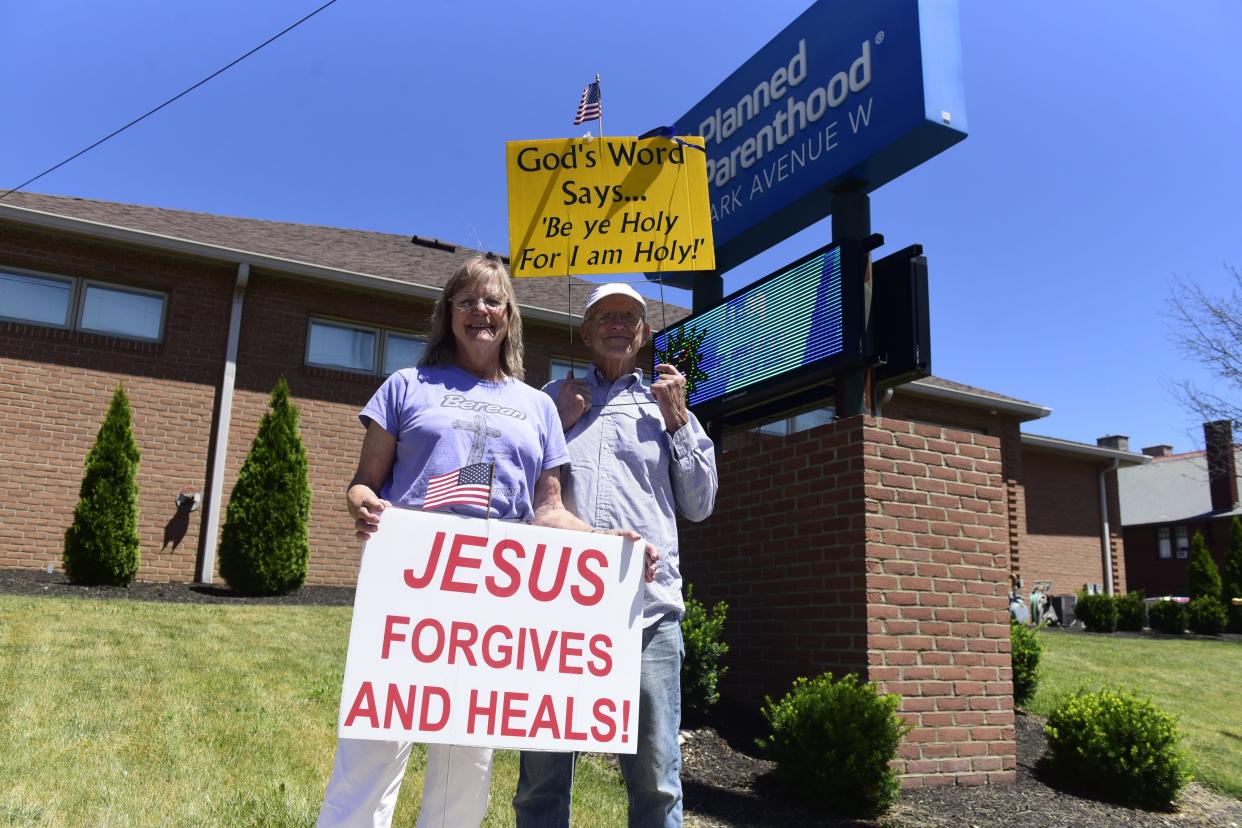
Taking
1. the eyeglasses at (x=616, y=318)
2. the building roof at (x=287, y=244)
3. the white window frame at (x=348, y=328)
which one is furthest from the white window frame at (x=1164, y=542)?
the eyeglasses at (x=616, y=318)

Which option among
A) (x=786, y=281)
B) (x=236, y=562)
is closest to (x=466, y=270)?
(x=786, y=281)

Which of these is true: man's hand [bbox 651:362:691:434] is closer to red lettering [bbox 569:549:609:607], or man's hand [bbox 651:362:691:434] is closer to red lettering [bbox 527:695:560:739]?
red lettering [bbox 569:549:609:607]

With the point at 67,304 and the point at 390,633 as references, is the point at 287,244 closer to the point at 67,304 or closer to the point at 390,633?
the point at 67,304

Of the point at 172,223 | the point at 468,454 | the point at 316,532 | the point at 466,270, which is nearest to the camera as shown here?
the point at 468,454

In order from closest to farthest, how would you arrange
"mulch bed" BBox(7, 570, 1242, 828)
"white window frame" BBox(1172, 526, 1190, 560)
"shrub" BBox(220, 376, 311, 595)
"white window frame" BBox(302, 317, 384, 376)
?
1. "mulch bed" BBox(7, 570, 1242, 828)
2. "shrub" BBox(220, 376, 311, 595)
3. "white window frame" BBox(302, 317, 384, 376)
4. "white window frame" BBox(1172, 526, 1190, 560)

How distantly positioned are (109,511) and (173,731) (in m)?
7.29

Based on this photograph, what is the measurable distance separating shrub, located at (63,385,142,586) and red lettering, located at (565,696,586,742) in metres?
10.3

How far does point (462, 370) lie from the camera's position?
278 cm

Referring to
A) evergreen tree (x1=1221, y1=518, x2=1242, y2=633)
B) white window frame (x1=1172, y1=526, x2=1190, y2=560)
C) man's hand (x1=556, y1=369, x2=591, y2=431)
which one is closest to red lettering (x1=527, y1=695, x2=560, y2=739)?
man's hand (x1=556, y1=369, x2=591, y2=431)

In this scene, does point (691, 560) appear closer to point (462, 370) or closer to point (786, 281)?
point (786, 281)

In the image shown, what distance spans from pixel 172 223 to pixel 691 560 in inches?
441

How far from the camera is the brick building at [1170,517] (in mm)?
37875

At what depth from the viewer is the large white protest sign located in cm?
243

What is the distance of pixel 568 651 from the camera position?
262 centimetres
